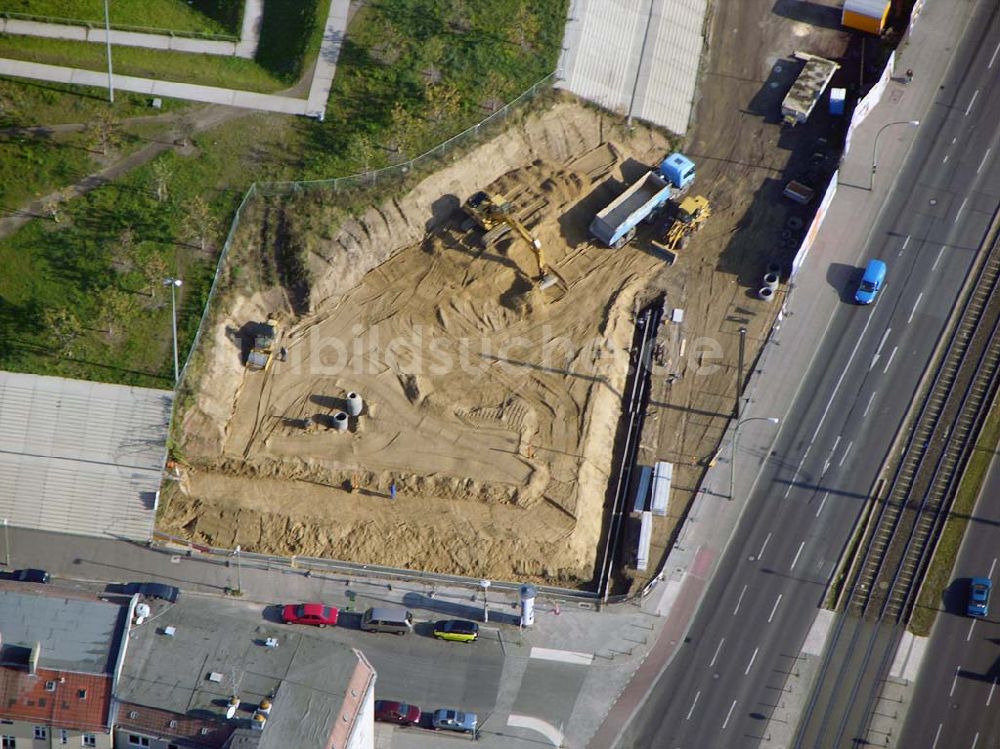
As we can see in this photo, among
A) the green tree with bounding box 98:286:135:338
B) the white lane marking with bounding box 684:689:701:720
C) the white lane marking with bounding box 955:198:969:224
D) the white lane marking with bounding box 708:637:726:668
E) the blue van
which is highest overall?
the white lane marking with bounding box 955:198:969:224

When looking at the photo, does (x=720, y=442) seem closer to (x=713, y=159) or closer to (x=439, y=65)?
(x=713, y=159)

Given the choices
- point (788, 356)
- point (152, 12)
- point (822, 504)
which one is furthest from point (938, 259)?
point (152, 12)

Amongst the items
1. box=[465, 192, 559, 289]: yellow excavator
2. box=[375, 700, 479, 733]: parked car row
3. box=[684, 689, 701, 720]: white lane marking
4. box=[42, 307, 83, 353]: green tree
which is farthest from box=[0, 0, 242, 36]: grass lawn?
box=[684, 689, 701, 720]: white lane marking

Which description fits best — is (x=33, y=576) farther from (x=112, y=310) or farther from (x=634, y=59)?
(x=634, y=59)

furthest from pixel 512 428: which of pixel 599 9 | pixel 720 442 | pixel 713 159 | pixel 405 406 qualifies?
pixel 599 9

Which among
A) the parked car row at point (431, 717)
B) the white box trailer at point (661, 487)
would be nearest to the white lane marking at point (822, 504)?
the white box trailer at point (661, 487)

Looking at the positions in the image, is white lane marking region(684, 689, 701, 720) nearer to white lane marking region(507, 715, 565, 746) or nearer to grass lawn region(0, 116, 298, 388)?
Answer: white lane marking region(507, 715, 565, 746)
